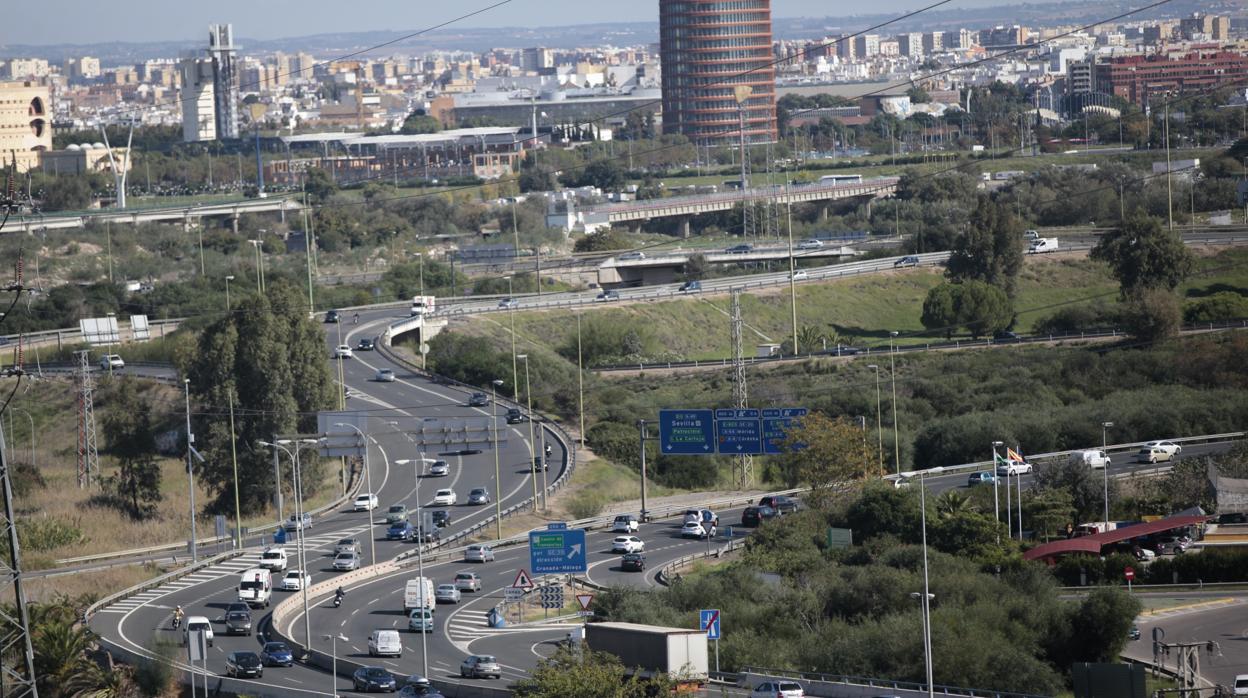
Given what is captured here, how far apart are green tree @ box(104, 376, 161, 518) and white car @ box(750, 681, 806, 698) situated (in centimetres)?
3340

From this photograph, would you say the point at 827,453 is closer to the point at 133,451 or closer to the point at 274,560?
the point at 274,560

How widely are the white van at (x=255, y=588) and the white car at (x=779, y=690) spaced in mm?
15710

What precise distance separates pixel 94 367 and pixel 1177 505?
150ft

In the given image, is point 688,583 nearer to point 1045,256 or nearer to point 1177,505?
point 1177,505

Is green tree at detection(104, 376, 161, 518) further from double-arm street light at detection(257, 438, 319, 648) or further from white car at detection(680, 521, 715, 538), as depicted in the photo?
white car at detection(680, 521, 715, 538)

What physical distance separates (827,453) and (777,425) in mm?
1784

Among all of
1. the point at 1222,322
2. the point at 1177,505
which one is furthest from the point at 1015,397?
the point at 1177,505

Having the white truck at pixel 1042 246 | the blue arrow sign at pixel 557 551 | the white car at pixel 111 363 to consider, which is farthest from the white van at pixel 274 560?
the white truck at pixel 1042 246

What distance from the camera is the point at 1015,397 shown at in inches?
Answer: 2635

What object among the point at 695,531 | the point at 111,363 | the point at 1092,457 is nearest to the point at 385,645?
the point at 695,531

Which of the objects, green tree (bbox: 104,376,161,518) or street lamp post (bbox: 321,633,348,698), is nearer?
street lamp post (bbox: 321,633,348,698)

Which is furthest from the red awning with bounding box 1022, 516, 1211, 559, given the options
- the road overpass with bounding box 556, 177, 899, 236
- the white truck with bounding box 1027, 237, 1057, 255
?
the road overpass with bounding box 556, 177, 899, 236

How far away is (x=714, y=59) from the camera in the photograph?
18138 centimetres

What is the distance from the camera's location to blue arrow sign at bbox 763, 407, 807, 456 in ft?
167
